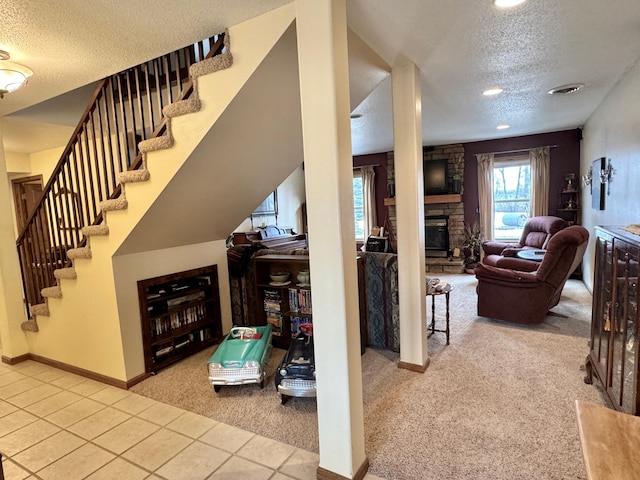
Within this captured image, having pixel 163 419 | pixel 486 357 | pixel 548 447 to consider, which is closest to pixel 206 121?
pixel 163 419

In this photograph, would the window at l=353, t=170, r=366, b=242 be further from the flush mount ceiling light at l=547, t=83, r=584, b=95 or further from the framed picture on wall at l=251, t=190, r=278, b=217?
the flush mount ceiling light at l=547, t=83, r=584, b=95

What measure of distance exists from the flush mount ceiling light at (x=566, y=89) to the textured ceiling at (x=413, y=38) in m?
0.09

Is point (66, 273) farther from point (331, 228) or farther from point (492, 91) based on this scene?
point (492, 91)

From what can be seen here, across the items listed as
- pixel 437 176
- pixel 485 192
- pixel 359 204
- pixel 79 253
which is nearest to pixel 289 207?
pixel 359 204

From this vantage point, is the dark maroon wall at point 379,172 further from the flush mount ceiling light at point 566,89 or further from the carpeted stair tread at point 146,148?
the carpeted stair tread at point 146,148

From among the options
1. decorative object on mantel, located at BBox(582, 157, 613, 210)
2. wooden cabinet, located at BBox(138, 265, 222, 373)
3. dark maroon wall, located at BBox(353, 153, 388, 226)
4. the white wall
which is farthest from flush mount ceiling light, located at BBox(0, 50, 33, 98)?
dark maroon wall, located at BBox(353, 153, 388, 226)

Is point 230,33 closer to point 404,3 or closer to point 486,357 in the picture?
point 404,3

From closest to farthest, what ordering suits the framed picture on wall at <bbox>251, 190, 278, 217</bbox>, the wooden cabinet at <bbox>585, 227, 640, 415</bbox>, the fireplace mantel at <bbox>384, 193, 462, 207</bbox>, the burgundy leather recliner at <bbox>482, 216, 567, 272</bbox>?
the wooden cabinet at <bbox>585, 227, 640, 415</bbox> < the burgundy leather recliner at <bbox>482, 216, 567, 272</bbox> < the fireplace mantel at <bbox>384, 193, 462, 207</bbox> < the framed picture on wall at <bbox>251, 190, 278, 217</bbox>

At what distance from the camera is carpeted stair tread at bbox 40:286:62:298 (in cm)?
311

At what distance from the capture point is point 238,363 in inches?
102

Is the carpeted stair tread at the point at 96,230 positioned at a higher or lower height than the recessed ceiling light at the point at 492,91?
lower

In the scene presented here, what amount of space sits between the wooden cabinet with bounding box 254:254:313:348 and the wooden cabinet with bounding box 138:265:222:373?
0.48m

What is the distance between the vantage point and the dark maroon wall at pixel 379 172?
751 centimetres

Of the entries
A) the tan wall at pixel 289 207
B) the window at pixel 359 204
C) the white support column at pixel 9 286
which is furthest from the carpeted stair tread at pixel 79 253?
the window at pixel 359 204
